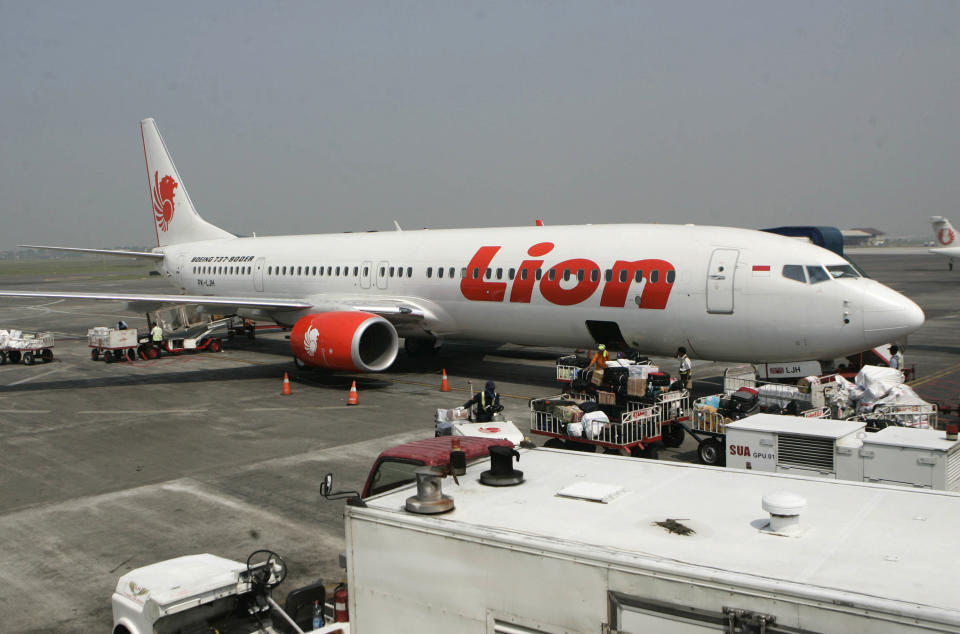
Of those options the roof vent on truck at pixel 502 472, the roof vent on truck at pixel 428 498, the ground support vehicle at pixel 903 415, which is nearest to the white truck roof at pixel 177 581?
the roof vent on truck at pixel 428 498

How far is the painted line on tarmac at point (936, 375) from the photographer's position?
2231 cm

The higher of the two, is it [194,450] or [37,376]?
[37,376]

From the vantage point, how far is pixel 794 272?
695 inches

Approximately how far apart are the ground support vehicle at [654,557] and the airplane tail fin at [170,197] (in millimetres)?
32800

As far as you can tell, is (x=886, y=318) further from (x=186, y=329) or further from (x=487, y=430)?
(x=186, y=329)

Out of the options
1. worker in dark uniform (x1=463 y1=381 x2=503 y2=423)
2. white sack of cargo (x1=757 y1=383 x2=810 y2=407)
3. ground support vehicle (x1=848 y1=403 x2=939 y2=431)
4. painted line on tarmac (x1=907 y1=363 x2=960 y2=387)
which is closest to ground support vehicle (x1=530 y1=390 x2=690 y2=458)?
worker in dark uniform (x1=463 y1=381 x2=503 y2=423)

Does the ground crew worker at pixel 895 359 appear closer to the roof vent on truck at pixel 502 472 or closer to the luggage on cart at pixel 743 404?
the luggage on cart at pixel 743 404

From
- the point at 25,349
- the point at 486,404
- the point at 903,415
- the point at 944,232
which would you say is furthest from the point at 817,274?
the point at 944,232

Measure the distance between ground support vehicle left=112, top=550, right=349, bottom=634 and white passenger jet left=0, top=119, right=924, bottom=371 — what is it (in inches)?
515

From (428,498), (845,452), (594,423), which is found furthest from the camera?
(594,423)

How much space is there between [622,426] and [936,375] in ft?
48.9

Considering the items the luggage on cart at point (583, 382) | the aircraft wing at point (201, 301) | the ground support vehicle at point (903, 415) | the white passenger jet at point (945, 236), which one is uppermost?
the white passenger jet at point (945, 236)

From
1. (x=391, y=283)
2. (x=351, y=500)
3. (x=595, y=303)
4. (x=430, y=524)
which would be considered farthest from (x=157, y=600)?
(x=391, y=283)

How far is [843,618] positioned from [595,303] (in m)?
16.1
